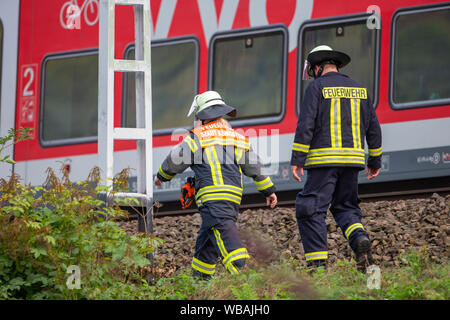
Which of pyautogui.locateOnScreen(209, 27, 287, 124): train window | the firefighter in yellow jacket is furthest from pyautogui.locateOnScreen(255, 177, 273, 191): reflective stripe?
pyautogui.locateOnScreen(209, 27, 287, 124): train window

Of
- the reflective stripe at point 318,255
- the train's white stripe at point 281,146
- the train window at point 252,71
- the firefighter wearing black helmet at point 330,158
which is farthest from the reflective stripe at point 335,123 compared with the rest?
the train window at point 252,71

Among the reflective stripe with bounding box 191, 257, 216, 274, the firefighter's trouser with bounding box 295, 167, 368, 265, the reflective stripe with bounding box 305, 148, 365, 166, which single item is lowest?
the reflective stripe with bounding box 191, 257, 216, 274

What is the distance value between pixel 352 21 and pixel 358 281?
18.8 feet

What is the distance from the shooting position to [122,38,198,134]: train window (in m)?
11.6

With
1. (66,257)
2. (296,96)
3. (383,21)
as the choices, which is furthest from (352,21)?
(66,257)

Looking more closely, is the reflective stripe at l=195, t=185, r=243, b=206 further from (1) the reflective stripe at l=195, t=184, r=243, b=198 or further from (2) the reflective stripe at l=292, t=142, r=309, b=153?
(2) the reflective stripe at l=292, t=142, r=309, b=153

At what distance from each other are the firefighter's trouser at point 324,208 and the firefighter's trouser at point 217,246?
645mm

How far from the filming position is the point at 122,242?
212 inches

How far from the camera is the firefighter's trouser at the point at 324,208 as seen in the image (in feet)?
20.5

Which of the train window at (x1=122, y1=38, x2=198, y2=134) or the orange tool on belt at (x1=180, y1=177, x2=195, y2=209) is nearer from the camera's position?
the orange tool on belt at (x1=180, y1=177, x2=195, y2=209)

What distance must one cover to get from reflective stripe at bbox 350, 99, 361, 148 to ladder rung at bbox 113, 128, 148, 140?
1.68 m

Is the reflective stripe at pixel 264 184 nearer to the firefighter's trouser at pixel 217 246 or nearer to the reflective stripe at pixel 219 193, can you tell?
the reflective stripe at pixel 219 193

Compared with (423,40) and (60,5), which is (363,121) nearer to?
(423,40)

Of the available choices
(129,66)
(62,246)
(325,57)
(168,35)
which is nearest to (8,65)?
(168,35)
